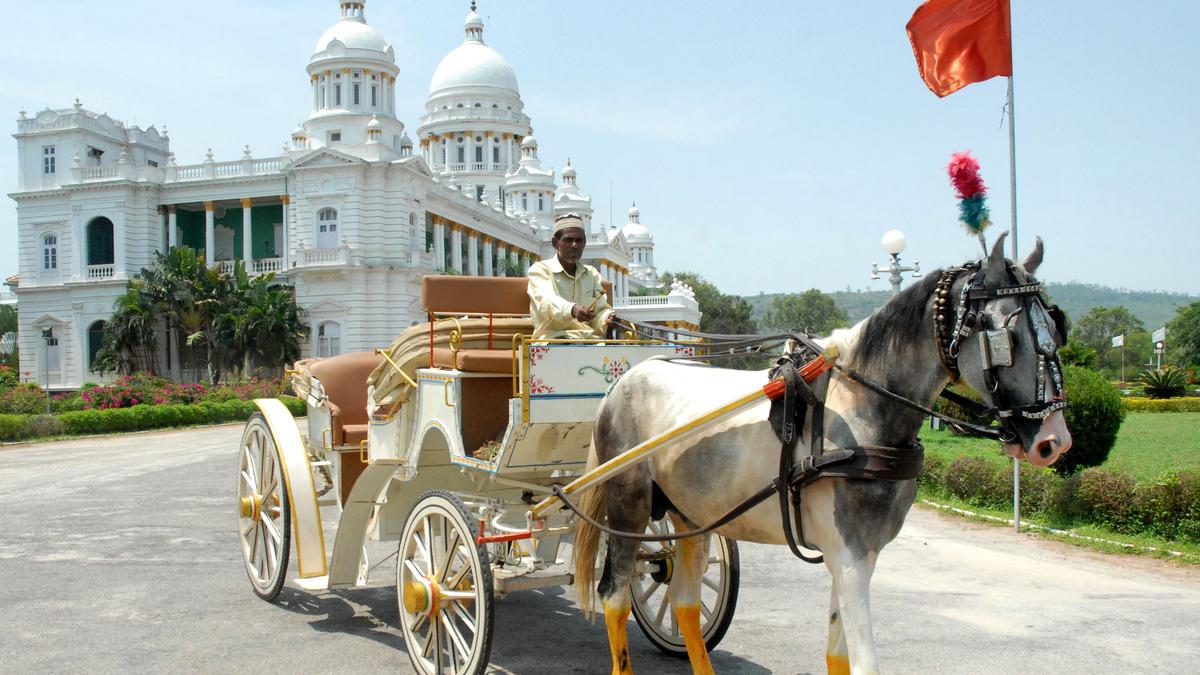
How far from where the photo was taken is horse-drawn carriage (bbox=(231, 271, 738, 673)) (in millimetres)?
5000

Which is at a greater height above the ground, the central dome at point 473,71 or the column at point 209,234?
the central dome at point 473,71

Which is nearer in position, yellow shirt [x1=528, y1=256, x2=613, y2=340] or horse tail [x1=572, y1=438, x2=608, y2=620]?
horse tail [x1=572, y1=438, x2=608, y2=620]

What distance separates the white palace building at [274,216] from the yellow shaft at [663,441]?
1576 inches

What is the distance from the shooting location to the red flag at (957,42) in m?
6.00

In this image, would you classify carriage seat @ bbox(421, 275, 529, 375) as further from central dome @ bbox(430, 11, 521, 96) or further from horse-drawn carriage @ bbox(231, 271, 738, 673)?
central dome @ bbox(430, 11, 521, 96)

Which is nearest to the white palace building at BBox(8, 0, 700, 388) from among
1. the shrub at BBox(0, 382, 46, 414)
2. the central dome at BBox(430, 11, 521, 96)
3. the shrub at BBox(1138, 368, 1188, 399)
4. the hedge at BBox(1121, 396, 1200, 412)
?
the shrub at BBox(0, 382, 46, 414)

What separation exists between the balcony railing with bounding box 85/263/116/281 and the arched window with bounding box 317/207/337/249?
10.5 m

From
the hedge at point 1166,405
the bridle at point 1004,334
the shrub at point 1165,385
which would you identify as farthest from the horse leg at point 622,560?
the shrub at point 1165,385

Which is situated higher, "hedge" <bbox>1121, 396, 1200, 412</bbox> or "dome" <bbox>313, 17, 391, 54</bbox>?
"dome" <bbox>313, 17, 391, 54</bbox>

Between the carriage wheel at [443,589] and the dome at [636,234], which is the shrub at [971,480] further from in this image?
the dome at [636,234]

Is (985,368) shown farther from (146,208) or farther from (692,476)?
(146,208)

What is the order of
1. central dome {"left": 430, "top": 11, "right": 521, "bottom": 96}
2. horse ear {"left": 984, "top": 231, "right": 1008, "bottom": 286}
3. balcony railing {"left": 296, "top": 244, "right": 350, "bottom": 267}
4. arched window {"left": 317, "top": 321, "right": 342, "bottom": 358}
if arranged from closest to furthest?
horse ear {"left": 984, "top": 231, "right": 1008, "bottom": 286} < balcony railing {"left": 296, "top": 244, "right": 350, "bottom": 267} < arched window {"left": 317, "top": 321, "right": 342, "bottom": 358} < central dome {"left": 430, "top": 11, "right": 521, "bottom": 96}

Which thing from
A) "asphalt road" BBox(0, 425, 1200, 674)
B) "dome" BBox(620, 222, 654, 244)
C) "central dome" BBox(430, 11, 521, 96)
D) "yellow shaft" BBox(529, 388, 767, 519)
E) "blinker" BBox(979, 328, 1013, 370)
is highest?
"central dome" BBox(430, 11, 521, 96)

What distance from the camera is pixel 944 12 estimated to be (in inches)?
238
